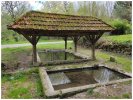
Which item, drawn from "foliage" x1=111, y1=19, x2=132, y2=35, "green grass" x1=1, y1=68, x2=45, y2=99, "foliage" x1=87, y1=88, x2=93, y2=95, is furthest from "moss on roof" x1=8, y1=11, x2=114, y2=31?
"foliage" x1=111, y1=19, x2=132, y2=35

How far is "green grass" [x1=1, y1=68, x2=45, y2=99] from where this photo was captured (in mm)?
8156

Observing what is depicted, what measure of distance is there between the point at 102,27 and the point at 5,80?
816cm

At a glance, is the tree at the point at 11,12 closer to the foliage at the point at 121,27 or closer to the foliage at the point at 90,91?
the foliage at the point at 121,27

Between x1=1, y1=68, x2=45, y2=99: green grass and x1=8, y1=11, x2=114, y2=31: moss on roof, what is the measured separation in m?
2.94

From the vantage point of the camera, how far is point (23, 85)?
9469 mm

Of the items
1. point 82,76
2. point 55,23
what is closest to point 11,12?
point 55,23

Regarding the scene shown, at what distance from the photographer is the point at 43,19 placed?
46.9 feet

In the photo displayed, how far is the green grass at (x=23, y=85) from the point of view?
8156 millimetres

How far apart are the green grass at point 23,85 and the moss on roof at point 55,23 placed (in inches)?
116

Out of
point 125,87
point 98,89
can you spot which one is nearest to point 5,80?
point 98,89

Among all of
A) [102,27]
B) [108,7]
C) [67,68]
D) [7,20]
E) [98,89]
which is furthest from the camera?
[108,7]

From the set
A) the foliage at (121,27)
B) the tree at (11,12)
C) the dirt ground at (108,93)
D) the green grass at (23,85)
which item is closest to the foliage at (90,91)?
the dirt ground at (108,93)

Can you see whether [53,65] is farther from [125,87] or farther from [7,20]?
[7,20]

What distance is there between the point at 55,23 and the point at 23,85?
591 cm
